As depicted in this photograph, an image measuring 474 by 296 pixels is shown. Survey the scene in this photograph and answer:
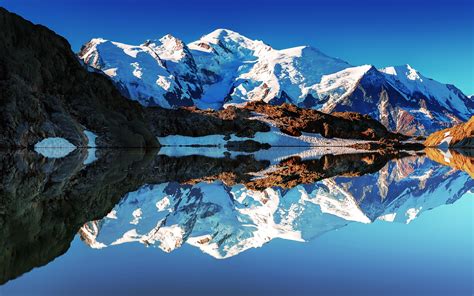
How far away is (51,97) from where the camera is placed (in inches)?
2867

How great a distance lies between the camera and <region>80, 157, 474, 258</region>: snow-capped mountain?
478 inches

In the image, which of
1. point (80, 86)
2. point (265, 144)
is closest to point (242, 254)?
point (80, 86)

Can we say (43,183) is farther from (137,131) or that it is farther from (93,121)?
(137,131)

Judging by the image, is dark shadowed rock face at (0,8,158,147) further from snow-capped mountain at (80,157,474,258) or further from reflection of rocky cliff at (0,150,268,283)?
snow-capped mountain at (80,157,474,258)

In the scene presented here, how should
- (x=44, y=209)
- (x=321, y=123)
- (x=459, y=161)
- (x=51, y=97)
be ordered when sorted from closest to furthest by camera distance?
(x=44, y=209) < (x=459, y=161) < (x=51, y=97) < (x=321, y=123)

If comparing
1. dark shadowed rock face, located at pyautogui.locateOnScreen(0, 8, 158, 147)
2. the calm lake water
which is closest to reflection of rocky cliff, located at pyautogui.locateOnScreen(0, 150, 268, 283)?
the calm lake water

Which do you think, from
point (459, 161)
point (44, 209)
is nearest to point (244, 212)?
point (44, 209)

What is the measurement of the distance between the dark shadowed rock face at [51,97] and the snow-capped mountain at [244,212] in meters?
39.2

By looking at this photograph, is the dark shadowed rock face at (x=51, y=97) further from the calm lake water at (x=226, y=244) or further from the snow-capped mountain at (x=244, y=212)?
the calm lake water at (x=226, y=244)

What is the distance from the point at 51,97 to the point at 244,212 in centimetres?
6185

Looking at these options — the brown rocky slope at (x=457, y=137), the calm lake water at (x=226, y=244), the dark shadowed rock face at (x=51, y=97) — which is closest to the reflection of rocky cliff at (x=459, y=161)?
the calm lake water at (x=226, y=244)

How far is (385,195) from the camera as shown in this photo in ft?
75.8

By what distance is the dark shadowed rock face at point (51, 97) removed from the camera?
59.2 m

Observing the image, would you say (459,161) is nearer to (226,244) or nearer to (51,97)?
(51,97)
